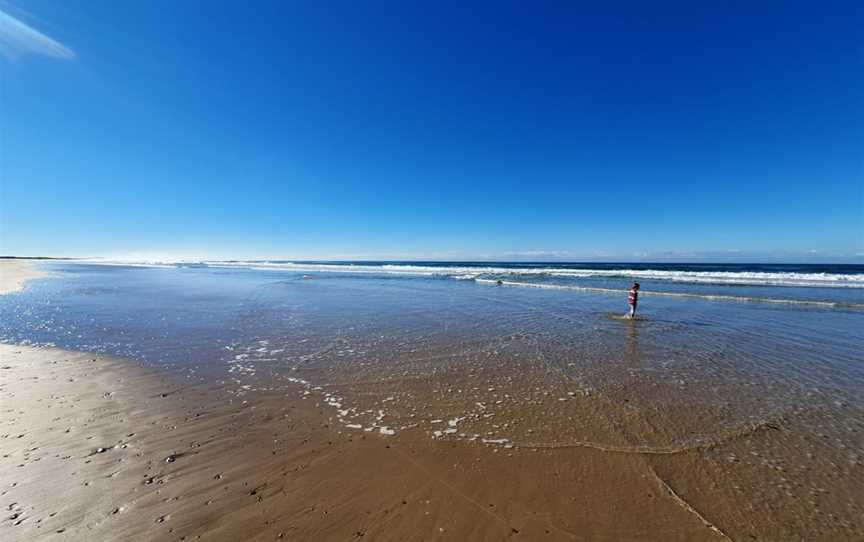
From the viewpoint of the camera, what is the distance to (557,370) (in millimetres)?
7699

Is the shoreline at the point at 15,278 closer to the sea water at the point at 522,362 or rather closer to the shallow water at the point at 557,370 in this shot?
the sea water at the point at 522,362

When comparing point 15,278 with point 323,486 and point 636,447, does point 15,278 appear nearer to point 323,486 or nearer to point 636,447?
point 323,486

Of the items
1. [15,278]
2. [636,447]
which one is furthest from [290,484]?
[15,278]

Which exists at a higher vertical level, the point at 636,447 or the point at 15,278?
the point at 15,278

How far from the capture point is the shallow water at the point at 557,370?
15.4 feet

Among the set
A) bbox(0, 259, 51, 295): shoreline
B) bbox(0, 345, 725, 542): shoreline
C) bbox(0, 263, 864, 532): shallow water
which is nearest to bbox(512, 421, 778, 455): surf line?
bbox(0, 263, 864, 532): shallow water

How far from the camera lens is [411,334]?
36.2 ft

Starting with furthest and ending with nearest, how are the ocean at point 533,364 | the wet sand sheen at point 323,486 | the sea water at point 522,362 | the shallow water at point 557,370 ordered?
the sea water at point 522,362
the ocean at point 533,364
the shallow water at point 557,370
the wet sand sheen at point 323,486

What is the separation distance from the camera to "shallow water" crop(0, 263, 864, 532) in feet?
15.4

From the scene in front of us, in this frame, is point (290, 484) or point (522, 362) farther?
point (522, 362)

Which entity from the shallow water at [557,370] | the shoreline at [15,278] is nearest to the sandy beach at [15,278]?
the shoreline at [15,278]

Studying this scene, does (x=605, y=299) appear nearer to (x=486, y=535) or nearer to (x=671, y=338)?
(x=671, y=338)

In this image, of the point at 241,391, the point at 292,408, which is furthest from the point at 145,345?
the point at 292,408

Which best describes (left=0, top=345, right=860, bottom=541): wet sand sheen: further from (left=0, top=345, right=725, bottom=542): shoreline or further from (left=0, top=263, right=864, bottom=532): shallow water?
(left=0, top=263, right=864, bottom=532): shallow water
